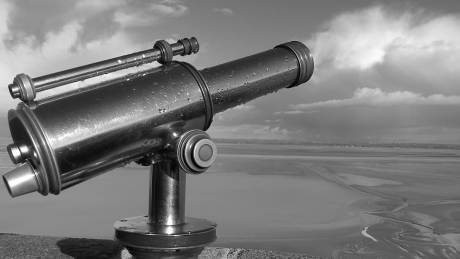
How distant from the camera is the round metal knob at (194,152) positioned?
1.80m

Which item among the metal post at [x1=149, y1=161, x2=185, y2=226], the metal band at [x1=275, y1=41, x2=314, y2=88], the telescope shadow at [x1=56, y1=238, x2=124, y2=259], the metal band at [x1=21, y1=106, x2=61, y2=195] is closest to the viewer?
the metal band at [x1=21, y1=106, x2=61, y2=195]

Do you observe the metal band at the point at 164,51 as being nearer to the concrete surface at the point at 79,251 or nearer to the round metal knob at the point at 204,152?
the round metal knob at the point at 204,152

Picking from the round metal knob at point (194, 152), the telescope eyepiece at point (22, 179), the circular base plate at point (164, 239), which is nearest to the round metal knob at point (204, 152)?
the round metal knob at point (194, 152)

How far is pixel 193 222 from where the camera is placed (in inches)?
80.0

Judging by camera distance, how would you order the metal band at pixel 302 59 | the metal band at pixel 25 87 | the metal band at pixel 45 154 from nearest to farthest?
the metal band at pixel 45 154 → the metal band at pixel 25 87 → the metal band at pixel 302 59

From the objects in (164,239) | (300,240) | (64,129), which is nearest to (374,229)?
(300,240)

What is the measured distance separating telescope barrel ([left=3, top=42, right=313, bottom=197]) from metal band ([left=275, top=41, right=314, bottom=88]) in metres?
0.38

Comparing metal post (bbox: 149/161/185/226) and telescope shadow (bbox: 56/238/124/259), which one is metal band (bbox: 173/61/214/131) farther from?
telescope shadow (bbox: 56/238/124/259)

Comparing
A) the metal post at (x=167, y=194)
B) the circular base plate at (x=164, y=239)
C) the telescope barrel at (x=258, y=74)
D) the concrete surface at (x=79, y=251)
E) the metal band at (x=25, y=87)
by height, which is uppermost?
the telescope barrel at (x=258, y=74)

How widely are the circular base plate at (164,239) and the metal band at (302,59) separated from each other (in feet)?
3.33

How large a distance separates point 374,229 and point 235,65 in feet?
12.6

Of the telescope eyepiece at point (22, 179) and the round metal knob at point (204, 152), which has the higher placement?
the round metal knob at point (204, 152)

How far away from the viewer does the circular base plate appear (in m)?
1.81

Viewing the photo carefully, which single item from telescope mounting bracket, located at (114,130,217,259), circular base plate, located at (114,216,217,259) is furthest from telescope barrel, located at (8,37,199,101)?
circular base plate, located at (114,216,217,259)
